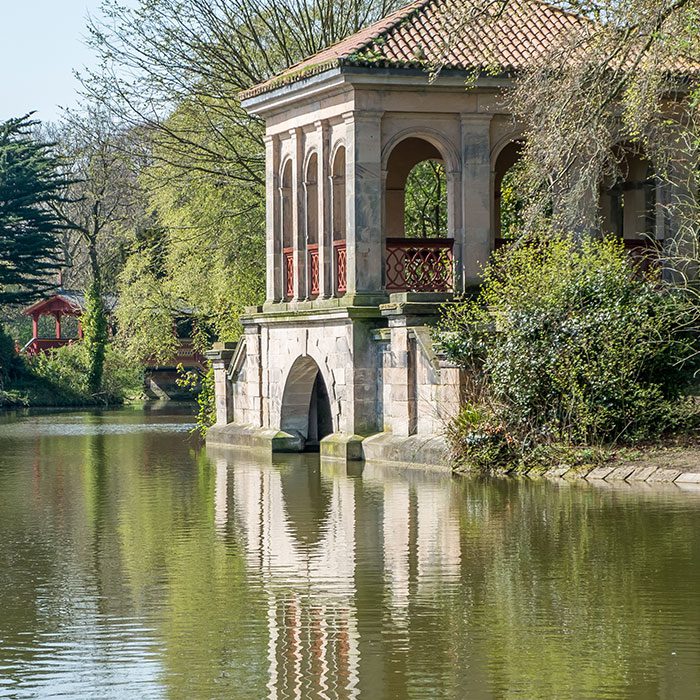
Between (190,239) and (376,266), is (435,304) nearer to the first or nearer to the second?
(376,266)

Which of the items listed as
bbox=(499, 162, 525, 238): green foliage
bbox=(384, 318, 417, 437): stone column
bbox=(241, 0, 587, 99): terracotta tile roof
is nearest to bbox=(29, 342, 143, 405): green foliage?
bbox=(499, 162, 525, 238): green foliage

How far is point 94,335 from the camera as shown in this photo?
2482 inches

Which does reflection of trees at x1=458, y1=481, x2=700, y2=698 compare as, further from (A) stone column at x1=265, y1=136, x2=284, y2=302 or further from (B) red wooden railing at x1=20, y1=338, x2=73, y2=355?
(B) red wooden railing at x1=20, y1=338, x2=73, y2=355

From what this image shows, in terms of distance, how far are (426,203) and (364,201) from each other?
26.4 feet

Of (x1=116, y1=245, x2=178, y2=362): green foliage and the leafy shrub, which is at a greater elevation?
(x1=116, y1=245, x2=178, y2=362): green foliage

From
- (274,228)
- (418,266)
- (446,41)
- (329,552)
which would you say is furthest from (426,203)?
(329,552)

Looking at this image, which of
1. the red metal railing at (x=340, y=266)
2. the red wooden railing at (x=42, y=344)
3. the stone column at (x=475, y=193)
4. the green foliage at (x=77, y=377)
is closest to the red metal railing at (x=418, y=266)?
the stone column at (x=475, y=193)

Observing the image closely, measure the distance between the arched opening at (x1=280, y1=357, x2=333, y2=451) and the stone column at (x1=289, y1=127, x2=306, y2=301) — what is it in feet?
4.32

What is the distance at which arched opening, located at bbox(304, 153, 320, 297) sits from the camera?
101ft

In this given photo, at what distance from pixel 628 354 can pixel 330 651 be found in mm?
12169

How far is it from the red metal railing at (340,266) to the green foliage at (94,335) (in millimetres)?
34200

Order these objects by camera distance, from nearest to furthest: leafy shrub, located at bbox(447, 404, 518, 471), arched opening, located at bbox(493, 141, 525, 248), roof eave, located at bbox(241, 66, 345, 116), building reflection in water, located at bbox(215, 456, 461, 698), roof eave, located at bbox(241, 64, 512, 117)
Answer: building reflection in water, located at bbox(215, 456, 461, 698) < leafy shrub, located at bbox(447, 404, 518, 471) < roof eave, located at bbox(241, 64, 512, 117) < roof eave, located at bbox(241, 66, 345, 116) < arched opening, located at bbox(493, 141, 525, 248)

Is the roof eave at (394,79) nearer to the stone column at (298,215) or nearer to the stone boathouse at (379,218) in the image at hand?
the stone boathouse at (379,218)

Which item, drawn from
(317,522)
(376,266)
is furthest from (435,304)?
(317,522)
